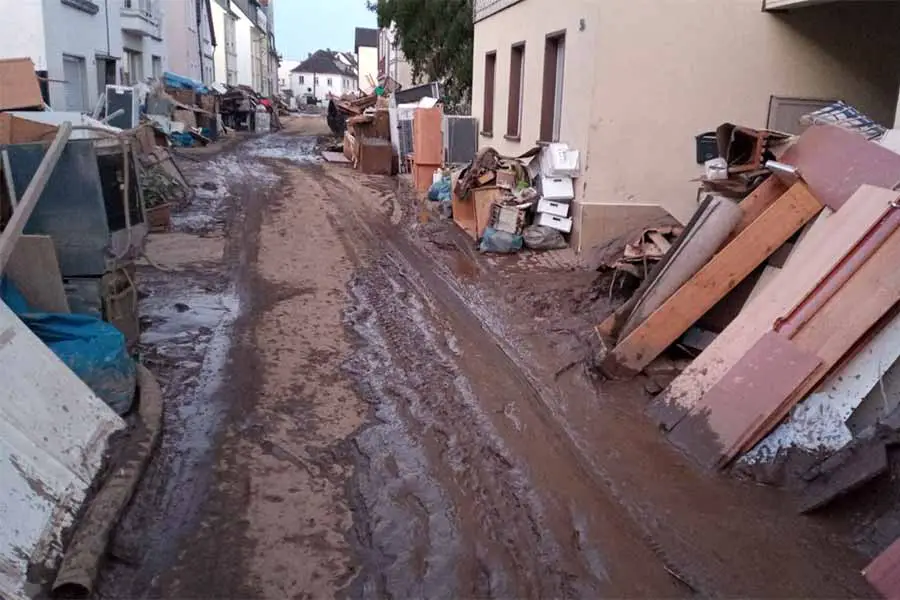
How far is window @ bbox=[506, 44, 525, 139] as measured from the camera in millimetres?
12344

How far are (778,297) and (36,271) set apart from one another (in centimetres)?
441

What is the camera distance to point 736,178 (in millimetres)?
6445

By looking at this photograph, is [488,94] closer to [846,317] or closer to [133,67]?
[846,317]

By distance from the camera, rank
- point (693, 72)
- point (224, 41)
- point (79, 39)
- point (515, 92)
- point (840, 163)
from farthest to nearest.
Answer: point (224, 41) → point (79, 39) → point (515, 92) → point (693, 72) → point (840, 163)

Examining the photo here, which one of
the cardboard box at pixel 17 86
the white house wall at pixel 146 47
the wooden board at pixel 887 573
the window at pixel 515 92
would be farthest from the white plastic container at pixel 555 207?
the white house wall at pixel 146 47

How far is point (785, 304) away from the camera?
463cm

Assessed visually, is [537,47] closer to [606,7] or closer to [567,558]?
[606,7]

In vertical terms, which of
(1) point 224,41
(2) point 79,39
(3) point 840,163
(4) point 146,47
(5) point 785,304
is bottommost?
(5) point 785,304

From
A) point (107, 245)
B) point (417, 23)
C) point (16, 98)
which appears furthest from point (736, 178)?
point (417, 23)

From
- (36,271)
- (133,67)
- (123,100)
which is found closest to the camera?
(36,271)

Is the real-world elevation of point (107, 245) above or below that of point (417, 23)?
below

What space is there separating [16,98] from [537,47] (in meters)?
6.63

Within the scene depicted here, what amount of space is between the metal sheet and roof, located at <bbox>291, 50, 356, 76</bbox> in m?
91.3

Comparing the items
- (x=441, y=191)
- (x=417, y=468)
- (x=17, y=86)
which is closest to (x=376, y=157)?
(x=441, y=191)
